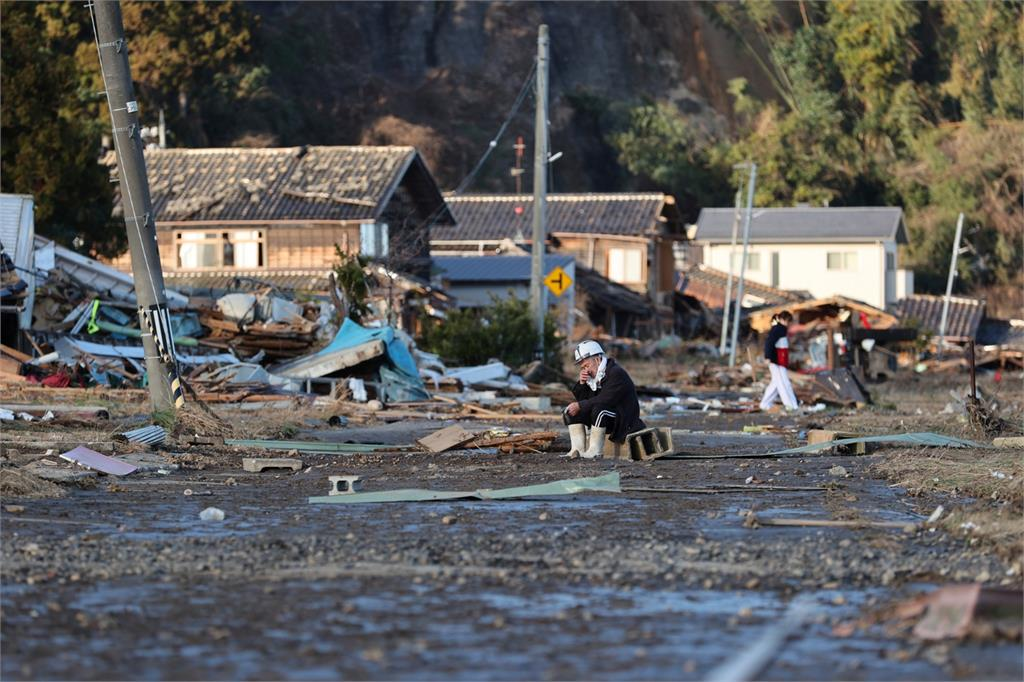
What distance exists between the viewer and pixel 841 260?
7069 centimetres

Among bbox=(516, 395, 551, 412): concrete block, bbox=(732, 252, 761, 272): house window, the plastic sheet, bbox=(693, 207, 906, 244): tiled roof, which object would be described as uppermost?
bbox=(693, 207, 906, 244): tiled roof

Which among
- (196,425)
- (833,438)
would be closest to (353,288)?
(196,425)

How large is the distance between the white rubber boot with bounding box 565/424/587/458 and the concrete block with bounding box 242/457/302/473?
278cm

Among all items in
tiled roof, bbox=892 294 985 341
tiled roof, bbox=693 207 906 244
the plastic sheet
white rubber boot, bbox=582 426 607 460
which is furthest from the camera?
tiled roof, bbox=693 207 906 244

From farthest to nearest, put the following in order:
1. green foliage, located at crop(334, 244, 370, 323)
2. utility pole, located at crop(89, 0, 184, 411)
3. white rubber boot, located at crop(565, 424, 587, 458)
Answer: green foliage, located at crop(334, 244, 370, 323)
utility pole, located at crop(89, 0, 184, 411)
white rubber boot, located at crop(565, 424, 587, 458)

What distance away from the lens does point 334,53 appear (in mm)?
77750

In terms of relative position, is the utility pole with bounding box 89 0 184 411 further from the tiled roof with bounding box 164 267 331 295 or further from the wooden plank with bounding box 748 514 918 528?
the tiled roof with bounding box 164 267 331 295

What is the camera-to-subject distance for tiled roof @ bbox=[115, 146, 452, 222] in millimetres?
45188

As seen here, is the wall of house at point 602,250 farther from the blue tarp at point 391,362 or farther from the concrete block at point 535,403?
the concrete block at point 535,403

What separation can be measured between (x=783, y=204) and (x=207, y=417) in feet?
202

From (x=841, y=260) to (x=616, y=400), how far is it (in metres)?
56.8

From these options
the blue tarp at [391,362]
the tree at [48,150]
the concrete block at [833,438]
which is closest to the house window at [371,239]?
the tree at [48,150]

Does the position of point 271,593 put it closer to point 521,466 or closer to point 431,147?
point 521,466

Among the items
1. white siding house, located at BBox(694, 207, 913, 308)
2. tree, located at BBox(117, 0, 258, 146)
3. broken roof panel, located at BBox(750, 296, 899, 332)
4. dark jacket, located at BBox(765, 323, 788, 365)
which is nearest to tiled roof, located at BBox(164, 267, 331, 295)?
tree, located at BBox(117, 0, 258, 146)
